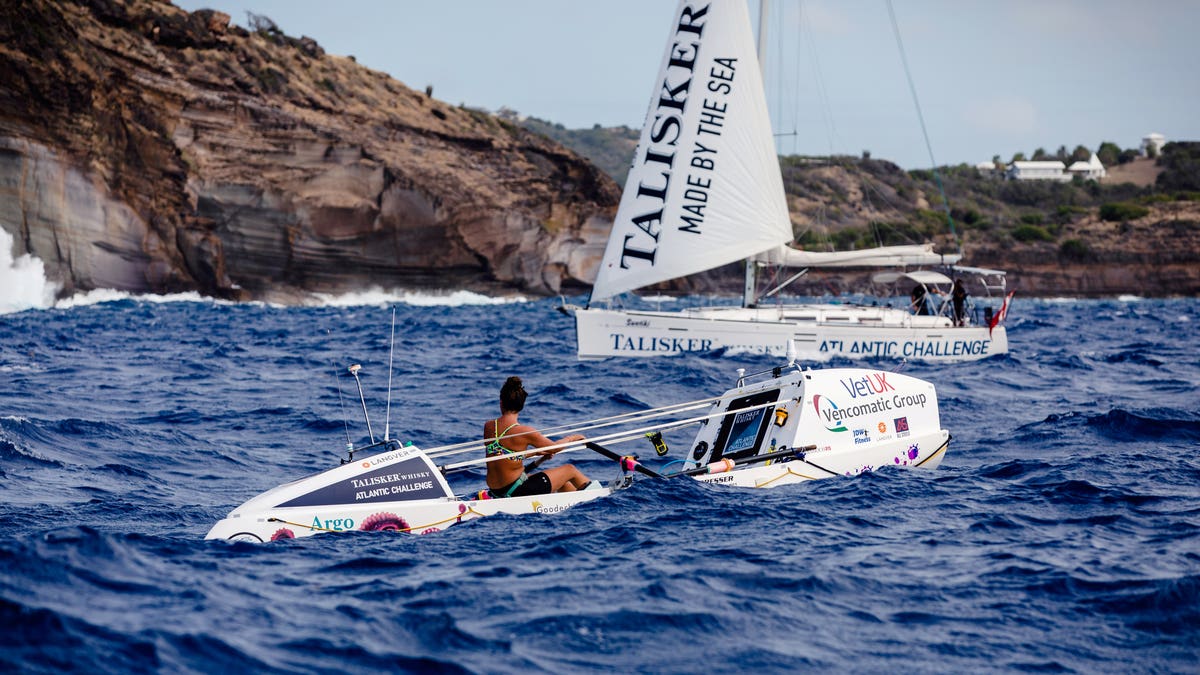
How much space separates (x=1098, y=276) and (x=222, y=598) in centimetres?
8810

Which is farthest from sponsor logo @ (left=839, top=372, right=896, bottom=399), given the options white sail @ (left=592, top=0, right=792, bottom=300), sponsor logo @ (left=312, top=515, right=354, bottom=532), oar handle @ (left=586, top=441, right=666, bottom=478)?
white sail @ (left=592, top=0, right=792, bottom=300)

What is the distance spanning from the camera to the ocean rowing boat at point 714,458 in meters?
9.08

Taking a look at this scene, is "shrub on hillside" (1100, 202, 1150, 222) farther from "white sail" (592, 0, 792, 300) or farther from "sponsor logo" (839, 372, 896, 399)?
"sponsor logo" (839, 372, 896, 399)

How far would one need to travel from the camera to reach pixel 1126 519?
9438 millimetres

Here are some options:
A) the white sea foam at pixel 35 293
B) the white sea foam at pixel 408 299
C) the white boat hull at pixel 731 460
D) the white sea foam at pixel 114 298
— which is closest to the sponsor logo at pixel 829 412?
the white boat hull at pixel 731 460

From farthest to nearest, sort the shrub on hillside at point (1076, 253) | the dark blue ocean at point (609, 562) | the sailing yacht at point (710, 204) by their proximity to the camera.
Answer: the shrub on hillside at point (1076, 253) < the sailing yacht at point (710, 204) < the dark blue ocean at point (609, 562)

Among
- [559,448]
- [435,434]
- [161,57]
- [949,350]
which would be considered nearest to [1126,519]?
[559,448]

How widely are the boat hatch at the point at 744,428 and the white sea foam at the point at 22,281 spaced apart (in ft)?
131

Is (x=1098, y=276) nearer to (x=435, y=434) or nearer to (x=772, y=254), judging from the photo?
(x=772, y=254)

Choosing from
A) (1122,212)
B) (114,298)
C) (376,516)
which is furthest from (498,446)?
(1122,212)

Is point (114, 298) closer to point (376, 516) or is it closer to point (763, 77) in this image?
point (763, 77)

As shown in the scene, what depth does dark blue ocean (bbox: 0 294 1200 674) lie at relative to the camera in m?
6.25

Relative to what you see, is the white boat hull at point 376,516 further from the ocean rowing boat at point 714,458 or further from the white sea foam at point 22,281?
the white sea foam at point 22,281

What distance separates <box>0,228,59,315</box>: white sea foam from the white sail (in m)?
29.2
